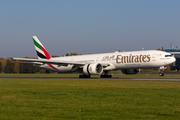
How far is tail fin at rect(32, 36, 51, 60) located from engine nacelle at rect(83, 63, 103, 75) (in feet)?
43.1

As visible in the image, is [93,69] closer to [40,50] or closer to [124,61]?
[124,61]

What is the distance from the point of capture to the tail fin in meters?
52.4

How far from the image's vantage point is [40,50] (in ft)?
173

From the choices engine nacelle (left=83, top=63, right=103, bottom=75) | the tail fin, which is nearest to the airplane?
engine nacelle (left=83, top=63, right=103, bottom=75)

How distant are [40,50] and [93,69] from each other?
16.2 meters

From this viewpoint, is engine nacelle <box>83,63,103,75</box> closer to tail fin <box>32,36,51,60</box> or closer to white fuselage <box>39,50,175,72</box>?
white fuselage <box>39,50,175,72</box>

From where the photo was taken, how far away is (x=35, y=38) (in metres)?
53.2

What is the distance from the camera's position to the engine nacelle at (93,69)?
40875mm

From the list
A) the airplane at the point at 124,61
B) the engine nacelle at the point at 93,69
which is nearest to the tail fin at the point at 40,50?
the airplane at the point at 124,61

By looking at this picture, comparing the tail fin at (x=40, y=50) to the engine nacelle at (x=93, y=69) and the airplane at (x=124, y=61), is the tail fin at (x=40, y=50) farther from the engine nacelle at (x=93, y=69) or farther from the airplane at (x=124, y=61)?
the engine nacelle at (x=93, y=69)

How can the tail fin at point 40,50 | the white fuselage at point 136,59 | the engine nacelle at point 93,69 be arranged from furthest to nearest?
the tail fin at point 40,50
the engine nacelle at point 93,69
the white fuselage at point 136,59

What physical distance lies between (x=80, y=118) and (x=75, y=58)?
1617 inches

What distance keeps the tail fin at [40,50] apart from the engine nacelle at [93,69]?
43.1 feet

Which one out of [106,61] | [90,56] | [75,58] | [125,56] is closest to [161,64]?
[125,56]
